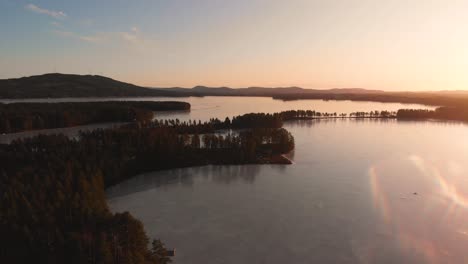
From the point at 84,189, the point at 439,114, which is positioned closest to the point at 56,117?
the point at 84,189

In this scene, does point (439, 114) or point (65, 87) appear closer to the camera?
point (439, 114)

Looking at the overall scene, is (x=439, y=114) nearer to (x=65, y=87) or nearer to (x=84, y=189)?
(x=84, y=189)

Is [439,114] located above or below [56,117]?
below

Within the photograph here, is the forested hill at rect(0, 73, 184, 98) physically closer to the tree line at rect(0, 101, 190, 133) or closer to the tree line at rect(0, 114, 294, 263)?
the tree line at rect(0, 101, 190, 133)

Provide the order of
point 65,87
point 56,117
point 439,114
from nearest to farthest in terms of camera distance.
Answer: point 56,117 → point 439,114 → point 65,87

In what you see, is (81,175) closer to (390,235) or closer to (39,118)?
(390,235)

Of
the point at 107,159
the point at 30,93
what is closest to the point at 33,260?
the point at 107,159
